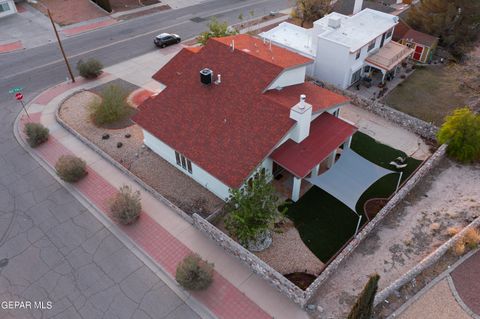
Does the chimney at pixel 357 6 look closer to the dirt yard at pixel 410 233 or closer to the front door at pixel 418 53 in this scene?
the front door at pixel 418 53

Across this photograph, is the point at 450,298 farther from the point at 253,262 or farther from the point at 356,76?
the point at 356,76

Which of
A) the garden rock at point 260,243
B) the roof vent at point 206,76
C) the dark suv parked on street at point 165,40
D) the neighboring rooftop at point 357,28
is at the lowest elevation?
the garden rock at point 260,243

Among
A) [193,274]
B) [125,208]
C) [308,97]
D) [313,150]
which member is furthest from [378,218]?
[125,208]

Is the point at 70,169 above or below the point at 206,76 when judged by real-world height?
below

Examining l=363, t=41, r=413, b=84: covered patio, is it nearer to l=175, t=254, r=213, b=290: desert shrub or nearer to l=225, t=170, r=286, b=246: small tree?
l=225, t=170, r=286, b=246: small tree

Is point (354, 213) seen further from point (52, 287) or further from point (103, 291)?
point (52, 287)

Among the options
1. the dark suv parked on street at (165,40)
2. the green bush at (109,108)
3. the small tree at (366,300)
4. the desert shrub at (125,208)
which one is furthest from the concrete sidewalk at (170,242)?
the dark suv parked on street at (165,40)

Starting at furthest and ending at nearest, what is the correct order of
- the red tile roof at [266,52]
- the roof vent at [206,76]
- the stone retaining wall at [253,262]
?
the red tile roof at [266,52] → the roof vent at [206,76] → the stone retaining wall at [253,262]
